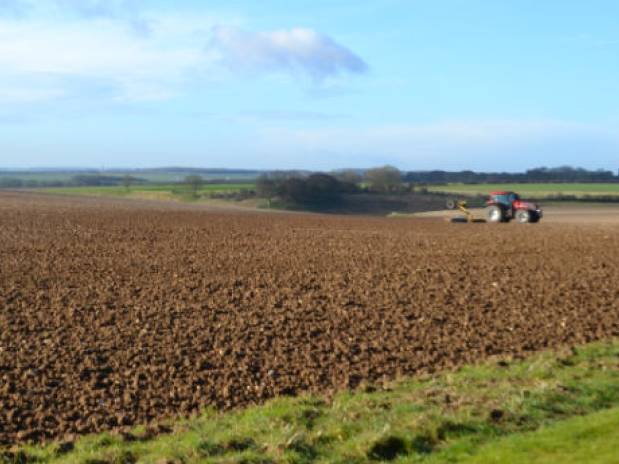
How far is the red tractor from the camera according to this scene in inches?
1789

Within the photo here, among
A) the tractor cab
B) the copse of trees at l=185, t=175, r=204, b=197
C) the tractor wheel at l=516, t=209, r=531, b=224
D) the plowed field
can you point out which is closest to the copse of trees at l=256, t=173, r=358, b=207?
the copse of trees at l=185, t=175, r=204, b=197

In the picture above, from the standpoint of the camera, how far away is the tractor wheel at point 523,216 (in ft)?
149

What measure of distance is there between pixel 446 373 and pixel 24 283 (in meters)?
11.5

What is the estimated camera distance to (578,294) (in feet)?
65.5

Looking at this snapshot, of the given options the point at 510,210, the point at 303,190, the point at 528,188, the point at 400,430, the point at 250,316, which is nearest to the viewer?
the point at 400,430

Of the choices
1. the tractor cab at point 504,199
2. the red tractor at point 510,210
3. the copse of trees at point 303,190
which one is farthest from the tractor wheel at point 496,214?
the copse of trees at point 303,190

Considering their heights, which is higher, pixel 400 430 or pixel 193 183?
pixel 193 183

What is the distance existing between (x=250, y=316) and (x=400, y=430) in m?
7.91

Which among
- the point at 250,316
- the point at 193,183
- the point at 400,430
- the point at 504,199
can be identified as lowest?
the point at 250,316

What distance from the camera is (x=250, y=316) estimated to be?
16.5 metres

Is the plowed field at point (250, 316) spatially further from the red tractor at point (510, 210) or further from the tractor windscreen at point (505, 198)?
the tractor windscreen at point (505, 198)

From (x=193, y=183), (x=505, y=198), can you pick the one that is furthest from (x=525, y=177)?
(x=505, y=198)

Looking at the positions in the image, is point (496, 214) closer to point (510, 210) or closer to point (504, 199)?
point (510, 210)

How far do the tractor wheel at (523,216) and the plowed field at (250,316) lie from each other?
12.8m
